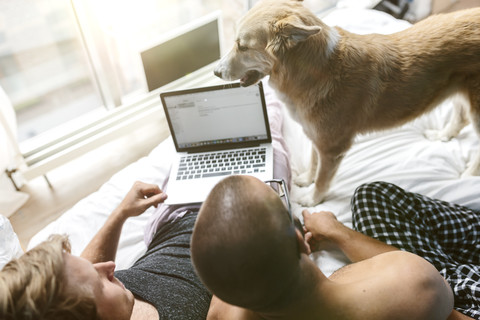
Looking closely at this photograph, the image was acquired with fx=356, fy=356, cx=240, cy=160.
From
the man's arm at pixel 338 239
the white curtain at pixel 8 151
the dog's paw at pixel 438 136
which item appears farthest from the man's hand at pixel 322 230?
the white curtain at pixel 8 151

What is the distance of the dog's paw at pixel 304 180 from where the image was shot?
1.67m

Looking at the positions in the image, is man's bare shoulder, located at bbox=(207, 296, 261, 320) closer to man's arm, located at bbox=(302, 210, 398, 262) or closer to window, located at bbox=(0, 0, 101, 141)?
man's arm, located at bbox=(302, 210, 398, 262)

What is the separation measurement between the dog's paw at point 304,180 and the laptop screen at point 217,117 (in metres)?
0.30

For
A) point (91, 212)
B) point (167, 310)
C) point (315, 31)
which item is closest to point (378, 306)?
point (167, 310)

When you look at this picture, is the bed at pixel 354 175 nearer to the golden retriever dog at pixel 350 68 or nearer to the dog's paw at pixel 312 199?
the dog's paw at pixel 312 199

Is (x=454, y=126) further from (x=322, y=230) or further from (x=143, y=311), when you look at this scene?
(x=143, y=311)

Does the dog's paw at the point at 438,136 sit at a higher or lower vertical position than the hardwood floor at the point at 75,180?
higher

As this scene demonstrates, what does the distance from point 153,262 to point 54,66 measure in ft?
6.32

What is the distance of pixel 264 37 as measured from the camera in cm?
121

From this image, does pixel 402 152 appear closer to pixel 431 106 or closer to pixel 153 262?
pixel 431 106

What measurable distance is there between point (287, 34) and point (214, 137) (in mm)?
551

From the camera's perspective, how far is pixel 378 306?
0.73 metres

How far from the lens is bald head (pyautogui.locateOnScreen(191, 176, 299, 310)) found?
598mm

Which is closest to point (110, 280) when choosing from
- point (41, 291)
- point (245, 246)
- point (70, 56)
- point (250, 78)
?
point (41, 291)
